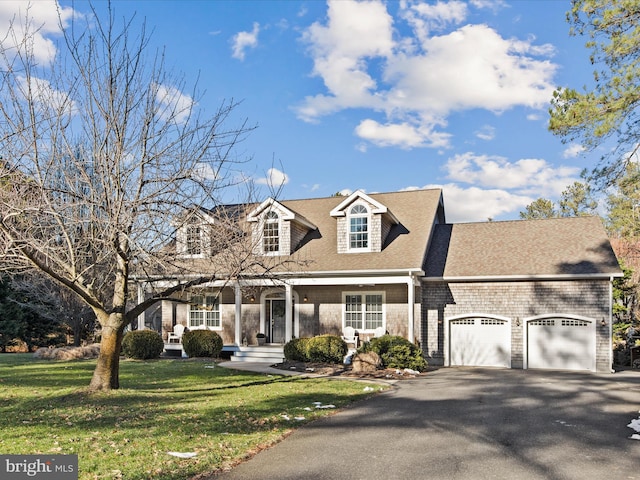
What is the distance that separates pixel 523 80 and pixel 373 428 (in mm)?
12803

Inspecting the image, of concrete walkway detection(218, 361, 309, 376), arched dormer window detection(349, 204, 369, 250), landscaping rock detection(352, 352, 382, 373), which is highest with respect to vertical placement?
arched dormer window detection(349, 204, 369, 250)

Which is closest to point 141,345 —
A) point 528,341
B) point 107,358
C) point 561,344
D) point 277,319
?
point 277,319

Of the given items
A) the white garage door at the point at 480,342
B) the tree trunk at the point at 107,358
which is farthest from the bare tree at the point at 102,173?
the white garage door at the point at 480,342

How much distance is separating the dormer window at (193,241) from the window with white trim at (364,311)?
34.3 feet

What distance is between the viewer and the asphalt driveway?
6.29 meters

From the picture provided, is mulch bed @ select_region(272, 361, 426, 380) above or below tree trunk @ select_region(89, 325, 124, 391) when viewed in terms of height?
below

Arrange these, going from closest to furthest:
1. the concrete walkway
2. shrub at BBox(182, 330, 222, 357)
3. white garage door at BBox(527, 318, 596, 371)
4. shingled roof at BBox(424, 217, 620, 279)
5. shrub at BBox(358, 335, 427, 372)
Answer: the concrete walkway → shrub at BBox(358, 335, 427, 372) → white garage door at BBox(527, 318, 596, 371) → shingled roof at BBox(424, 217, 620, 279) → shrub at BBox(182, 330, 222, 357)

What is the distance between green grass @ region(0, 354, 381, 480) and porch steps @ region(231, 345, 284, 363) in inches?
A: 165

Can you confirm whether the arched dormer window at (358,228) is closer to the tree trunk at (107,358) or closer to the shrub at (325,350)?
the shrub at (325,350)

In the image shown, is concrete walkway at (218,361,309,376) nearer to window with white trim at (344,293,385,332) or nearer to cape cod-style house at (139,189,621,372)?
cape cod-style house at (139,189,621,372)

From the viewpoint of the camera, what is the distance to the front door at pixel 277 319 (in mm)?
21750

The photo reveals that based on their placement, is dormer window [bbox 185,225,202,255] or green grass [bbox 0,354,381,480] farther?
dormer window [bbox 185,225,202,255]

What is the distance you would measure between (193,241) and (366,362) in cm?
770

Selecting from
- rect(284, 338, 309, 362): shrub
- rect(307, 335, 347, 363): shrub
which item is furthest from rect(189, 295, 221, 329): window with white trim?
rect(307, 335, 347, 363): shrub
